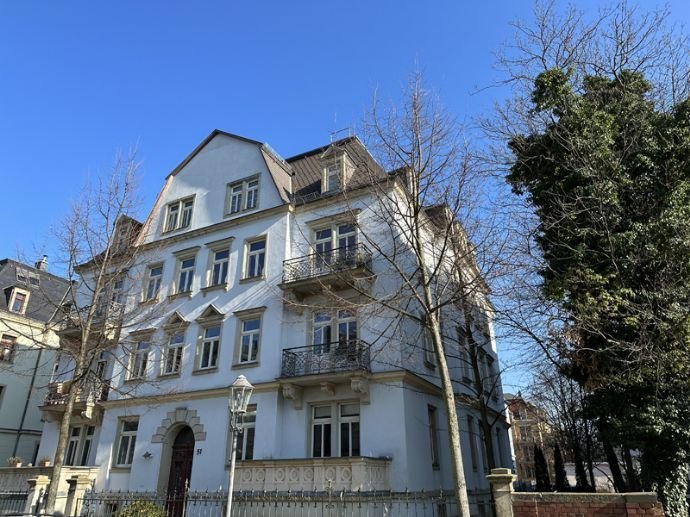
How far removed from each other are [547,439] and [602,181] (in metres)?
43.7

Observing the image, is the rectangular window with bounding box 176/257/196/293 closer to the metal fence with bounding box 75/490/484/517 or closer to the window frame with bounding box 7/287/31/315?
the metal fence with bounding box 75/490/484/517

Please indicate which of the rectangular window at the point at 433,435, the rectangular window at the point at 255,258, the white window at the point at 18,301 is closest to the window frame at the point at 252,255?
the rectangular window at the point at 255,258

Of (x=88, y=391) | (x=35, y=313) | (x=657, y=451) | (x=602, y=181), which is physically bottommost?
(x=657, y=451)

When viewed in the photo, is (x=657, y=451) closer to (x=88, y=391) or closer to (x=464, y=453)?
(x=464, y=453)

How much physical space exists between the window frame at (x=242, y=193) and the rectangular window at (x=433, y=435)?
12.0 meters

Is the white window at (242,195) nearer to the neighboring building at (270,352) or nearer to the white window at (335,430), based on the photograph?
the neighboring building at (270,352)

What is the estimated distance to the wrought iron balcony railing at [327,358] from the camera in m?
16.8

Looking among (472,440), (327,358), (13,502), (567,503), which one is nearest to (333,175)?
(327,358)

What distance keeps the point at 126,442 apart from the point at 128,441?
15 cm

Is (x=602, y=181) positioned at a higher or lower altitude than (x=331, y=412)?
higher

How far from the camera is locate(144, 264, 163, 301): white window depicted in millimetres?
23750

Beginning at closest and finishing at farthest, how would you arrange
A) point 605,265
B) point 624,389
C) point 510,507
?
point 510,507
point 624,389
point 605,265

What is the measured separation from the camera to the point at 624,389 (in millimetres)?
11602

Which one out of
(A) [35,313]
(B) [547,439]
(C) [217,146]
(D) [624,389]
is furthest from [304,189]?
(B) [547,439]
